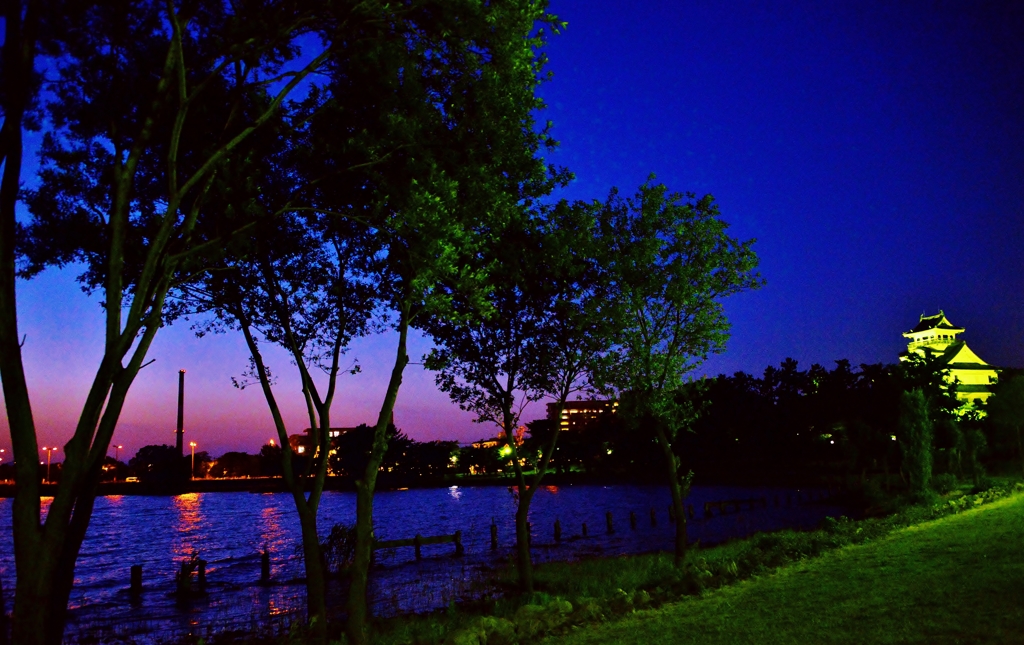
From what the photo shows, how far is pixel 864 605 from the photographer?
37.4ft

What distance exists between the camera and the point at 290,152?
14094mm

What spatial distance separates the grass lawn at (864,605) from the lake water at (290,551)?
12.0 meters

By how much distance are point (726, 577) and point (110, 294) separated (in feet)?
41.9

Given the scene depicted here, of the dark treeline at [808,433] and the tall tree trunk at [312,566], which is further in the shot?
the dark treeline at [808,433]

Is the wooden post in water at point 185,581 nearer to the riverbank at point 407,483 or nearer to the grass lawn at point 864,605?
the grass lawn at point 864,605

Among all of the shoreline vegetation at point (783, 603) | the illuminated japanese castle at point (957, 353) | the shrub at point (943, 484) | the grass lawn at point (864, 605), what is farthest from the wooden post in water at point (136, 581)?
the illuminated japanese castle at point (957, 353)

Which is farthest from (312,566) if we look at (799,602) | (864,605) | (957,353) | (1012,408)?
(957,353)

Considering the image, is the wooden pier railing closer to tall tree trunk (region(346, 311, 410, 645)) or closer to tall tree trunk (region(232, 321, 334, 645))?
tall tree trunk (region(232, 321, 334, 645))

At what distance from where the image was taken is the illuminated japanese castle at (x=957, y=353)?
360 feet

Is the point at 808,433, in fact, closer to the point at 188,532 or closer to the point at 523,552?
the point at 188,532

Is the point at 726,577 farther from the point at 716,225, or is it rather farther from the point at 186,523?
the point at 186,523

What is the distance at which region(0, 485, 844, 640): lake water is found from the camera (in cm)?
2575

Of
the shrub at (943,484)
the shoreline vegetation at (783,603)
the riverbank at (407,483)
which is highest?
the shoreline vegetation at (783,603)

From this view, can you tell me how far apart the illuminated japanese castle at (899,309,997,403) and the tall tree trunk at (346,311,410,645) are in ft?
344
